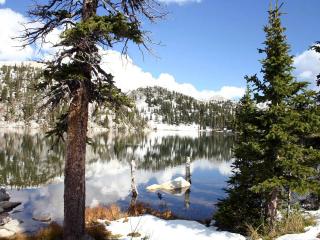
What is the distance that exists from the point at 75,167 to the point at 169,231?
616 centimetres

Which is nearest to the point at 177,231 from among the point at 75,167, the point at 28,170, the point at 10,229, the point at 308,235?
the point at 308,235

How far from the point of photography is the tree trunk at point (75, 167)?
1138cm

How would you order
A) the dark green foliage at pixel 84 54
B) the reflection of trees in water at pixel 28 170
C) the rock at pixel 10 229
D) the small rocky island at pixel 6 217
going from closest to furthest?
the dark green foliage at pixel 84 54, the rock at pixel 10 229, the small rocky island at pixel 6 217, the reflection of trees in water at pixel 28 170

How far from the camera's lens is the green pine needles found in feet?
45.2

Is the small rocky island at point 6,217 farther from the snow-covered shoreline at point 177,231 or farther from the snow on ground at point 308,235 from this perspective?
the snow on ground at point 308,235

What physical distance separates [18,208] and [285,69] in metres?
25.0

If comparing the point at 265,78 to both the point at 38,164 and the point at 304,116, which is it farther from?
the point at 38,164

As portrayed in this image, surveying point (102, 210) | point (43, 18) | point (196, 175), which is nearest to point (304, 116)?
point (43, 18)

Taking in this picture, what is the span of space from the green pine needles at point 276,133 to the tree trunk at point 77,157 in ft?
20.1

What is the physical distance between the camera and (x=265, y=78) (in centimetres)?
1510

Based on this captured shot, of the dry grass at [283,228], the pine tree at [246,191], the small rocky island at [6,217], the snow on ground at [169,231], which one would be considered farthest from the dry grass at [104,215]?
the dry grass at [283,228]

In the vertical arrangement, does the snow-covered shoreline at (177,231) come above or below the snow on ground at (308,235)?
below

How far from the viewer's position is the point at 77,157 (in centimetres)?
1134

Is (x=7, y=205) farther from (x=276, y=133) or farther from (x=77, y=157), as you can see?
(x=276, y=133)
